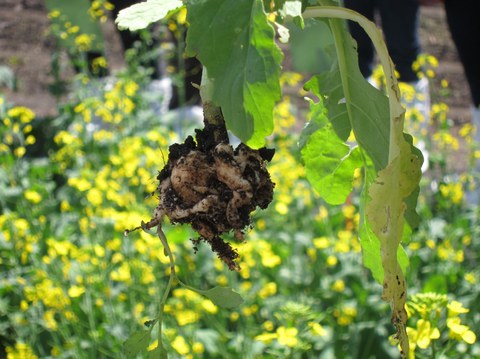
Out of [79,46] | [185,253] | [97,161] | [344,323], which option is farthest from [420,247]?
[79,46]

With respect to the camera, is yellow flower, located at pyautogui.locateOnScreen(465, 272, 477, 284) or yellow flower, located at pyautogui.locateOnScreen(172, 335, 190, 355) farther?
Result: yellow flower, located at pyautogui.locateOnScreen(465, 272, 477, 284)

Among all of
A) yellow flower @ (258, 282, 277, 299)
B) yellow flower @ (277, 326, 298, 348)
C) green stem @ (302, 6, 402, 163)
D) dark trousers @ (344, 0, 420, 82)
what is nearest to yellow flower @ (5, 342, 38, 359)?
yellow flower @ (258, 282, 277, 299)

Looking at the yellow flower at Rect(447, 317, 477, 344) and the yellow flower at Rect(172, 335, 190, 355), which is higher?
the yellow flower at Rect(447, 317, 477, 344)

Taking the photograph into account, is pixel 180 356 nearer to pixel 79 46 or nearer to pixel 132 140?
pixel 132 140

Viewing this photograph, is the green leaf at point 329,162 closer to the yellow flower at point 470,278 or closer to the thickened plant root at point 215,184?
the thickened plant root at point 215,184

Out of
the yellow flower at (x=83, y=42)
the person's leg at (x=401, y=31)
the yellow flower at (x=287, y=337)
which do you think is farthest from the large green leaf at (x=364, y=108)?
the person's leg at (x=401, y=31)

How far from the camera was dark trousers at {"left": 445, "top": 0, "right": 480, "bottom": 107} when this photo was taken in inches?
120

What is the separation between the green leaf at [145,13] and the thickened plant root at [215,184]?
0.13m

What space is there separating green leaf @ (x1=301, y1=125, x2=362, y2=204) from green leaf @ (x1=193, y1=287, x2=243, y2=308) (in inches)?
7.2

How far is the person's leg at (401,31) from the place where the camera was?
3451 millimetres

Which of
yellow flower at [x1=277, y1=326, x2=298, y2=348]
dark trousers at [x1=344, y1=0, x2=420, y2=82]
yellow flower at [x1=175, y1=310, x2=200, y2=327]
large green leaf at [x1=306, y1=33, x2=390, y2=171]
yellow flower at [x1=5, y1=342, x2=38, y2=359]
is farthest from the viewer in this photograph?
dark trousers at [x1=344, y1=0, x2=420, y2=82]

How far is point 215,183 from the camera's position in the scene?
34.4 inches

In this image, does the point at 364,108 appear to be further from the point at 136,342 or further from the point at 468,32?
the point at 468,32

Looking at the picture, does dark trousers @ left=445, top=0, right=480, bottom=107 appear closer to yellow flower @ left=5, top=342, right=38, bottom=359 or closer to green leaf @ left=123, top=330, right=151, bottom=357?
yellow flower @ left=5, top=342, right=38, bottom=359
